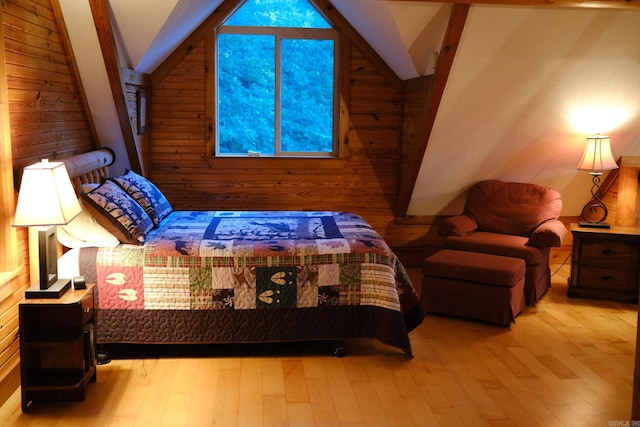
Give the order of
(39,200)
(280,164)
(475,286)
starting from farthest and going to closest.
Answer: (280,164) → (475,286) → (39,200)

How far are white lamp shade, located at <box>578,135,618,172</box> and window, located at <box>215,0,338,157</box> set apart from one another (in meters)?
2.07

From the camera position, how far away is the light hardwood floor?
10.2 ft

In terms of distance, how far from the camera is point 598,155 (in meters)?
5.05

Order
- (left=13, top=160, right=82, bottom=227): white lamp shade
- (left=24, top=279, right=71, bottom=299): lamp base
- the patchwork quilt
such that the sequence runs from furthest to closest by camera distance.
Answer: the patchwork quilt < (left=24, top=279, right=71, bottom=299): lamp base < (left=13, top=160, right=82, bottom=227): white lamp shade

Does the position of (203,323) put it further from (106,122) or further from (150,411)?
(106,122)

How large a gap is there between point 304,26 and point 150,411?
145 inches

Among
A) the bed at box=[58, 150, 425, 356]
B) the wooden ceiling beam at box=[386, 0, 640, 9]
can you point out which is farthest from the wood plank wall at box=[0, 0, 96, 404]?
the wooden ceiling beam at box=[386, 0, 640, 9]

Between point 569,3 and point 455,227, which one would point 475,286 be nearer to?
point 455,227

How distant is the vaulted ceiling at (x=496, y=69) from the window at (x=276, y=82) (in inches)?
15.4

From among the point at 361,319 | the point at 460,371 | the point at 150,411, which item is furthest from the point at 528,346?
the point at 150,411

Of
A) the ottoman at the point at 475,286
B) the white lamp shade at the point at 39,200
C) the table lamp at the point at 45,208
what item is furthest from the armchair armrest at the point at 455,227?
the white lamp shade at the point at 39,200

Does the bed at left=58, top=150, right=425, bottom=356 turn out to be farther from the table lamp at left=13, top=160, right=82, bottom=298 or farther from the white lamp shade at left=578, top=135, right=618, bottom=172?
the white lamp shade at left=578, top=135, right=618, bottom=172

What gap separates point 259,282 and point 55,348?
109cm

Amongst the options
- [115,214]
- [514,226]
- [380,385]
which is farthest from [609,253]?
[115,214]
